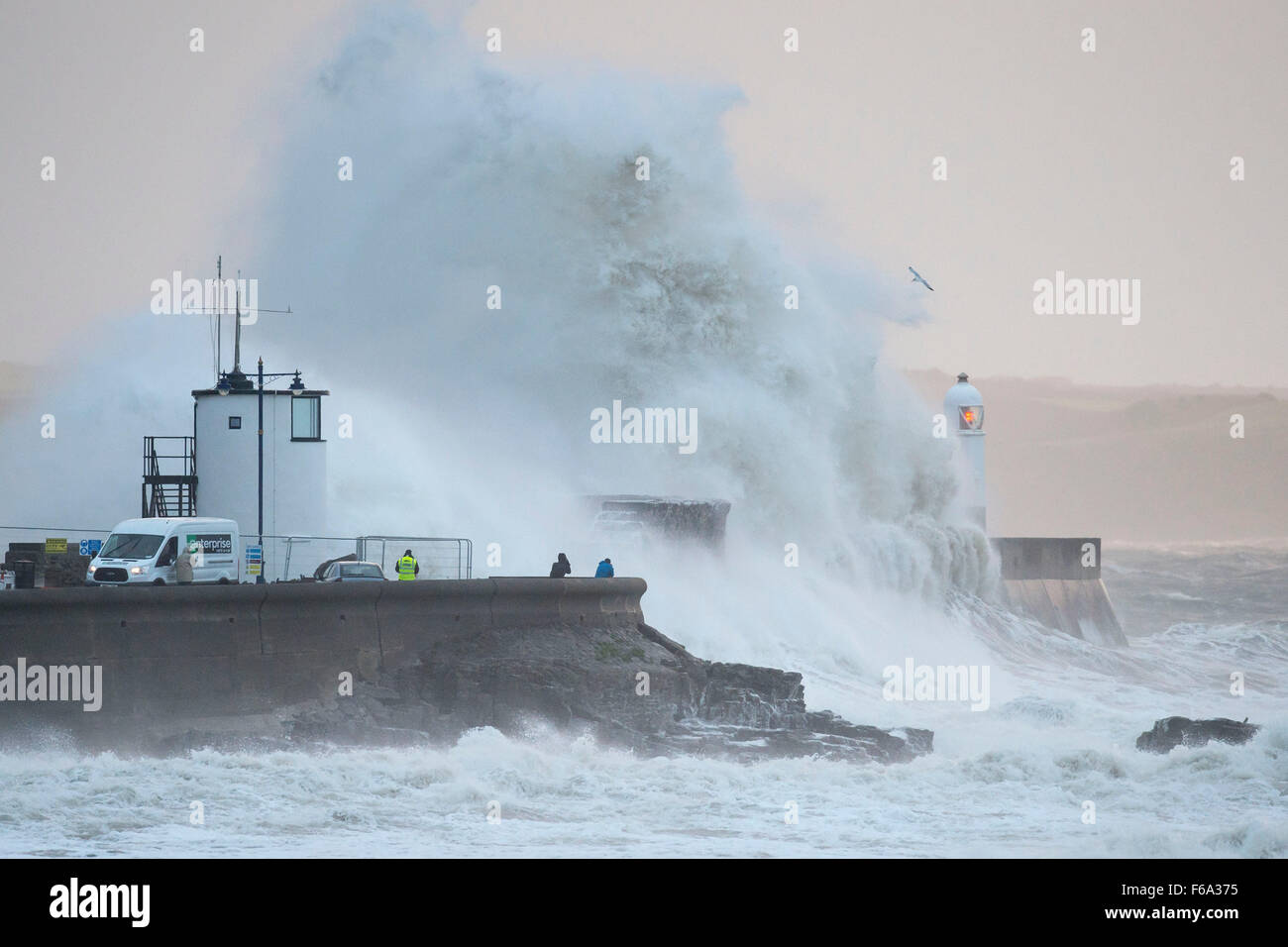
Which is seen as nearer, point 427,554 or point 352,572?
point 352,572

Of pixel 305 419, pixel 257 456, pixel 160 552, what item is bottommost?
pixel 160 552

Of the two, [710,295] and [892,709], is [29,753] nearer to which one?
[892,709]

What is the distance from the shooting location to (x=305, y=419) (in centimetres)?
2347

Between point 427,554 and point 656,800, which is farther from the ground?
point 427,554

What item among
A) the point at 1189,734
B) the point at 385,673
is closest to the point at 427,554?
the point at 385,673

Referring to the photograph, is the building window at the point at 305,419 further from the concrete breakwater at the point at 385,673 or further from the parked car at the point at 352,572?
the concrete breakwater at the point at 385,673

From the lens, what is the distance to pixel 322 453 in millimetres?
23719

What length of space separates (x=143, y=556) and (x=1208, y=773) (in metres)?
12.5

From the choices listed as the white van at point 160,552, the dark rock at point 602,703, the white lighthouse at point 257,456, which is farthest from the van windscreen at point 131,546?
the dark rock at point 602,703

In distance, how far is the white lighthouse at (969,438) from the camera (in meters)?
39.3

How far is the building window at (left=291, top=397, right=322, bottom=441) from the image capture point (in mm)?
23391

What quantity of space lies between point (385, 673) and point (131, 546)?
3.28 meters

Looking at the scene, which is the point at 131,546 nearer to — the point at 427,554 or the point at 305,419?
the point at 305,419

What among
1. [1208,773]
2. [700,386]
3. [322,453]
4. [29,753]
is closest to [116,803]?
[29,753]
